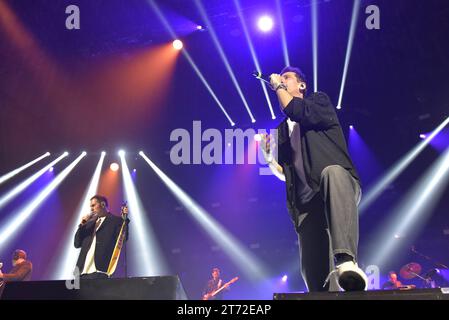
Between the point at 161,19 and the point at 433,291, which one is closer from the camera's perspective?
the point at 433,291

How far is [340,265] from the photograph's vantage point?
2.39 m

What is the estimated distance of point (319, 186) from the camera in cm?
282

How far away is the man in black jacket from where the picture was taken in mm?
2612

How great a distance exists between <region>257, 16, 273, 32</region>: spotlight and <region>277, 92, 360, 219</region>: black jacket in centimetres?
674

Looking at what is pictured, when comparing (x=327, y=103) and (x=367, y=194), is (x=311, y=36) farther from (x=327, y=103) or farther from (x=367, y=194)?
(x=327, y=103)

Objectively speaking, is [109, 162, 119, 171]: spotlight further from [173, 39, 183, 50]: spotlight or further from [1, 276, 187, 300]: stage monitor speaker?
[1, 276, 187, 300]: stage monitor speaker

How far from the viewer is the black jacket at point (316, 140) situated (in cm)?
286

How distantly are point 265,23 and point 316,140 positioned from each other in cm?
698

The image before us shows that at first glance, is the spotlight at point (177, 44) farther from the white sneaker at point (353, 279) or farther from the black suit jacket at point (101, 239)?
the white sneaker at point (353, 279)

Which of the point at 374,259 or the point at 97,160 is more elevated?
the point at 97,160

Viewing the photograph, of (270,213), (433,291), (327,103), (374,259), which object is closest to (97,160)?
(270,213)

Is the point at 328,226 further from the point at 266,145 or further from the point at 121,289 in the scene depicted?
the point at 121,289

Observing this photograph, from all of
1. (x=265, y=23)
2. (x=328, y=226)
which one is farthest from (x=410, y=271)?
(x=328, y=226)

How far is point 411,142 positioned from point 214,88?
13.5 ft
